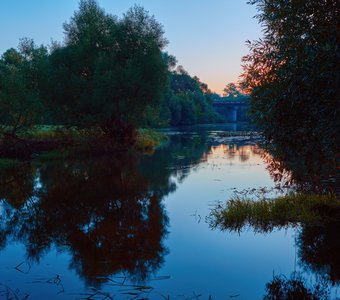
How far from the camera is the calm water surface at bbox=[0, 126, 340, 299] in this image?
1079 centimetres

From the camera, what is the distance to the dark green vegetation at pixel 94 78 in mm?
43844

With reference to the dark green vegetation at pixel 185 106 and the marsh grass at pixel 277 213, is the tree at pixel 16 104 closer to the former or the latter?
the marsh grass at pixel 277 213

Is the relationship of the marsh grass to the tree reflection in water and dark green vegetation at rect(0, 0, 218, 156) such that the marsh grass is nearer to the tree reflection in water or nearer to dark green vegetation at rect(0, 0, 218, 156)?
the tree reflection in water

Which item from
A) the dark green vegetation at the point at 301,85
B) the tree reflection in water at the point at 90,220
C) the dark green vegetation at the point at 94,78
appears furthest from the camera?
the dark green vegetation at the point at 94,78

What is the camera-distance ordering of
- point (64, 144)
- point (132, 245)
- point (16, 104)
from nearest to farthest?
point (132, 245)
point (16, 104)
point (64, 144)

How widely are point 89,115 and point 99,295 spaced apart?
36.6 metres

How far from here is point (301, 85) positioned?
11.1 meters

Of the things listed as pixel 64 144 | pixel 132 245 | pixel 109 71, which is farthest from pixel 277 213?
pixel 64 144

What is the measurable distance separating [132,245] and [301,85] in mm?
8299

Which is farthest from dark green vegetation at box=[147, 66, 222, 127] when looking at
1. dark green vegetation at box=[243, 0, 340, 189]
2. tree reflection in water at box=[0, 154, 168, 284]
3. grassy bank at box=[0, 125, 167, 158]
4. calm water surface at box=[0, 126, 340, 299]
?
dark green vegetation at box=[243, 0, 340, 189]

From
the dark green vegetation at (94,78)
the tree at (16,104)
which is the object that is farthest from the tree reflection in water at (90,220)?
the dark green vegetation at (94,78)

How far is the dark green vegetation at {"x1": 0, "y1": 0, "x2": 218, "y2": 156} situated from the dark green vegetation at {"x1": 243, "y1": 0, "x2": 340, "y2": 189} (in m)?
30.7

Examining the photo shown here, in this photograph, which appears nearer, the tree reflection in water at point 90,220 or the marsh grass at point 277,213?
the tree reflection in water at point 90,220

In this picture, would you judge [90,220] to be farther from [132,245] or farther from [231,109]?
[231,109]
